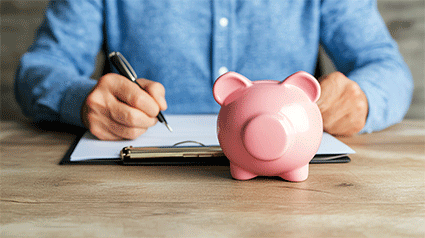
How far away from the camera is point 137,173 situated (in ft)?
1.62

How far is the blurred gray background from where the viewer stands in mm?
1562

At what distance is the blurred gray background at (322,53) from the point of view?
1562mm

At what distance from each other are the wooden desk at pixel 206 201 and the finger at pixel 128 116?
13cm

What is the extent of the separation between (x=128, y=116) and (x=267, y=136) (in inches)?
12.9

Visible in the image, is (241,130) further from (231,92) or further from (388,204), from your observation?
(388,204)

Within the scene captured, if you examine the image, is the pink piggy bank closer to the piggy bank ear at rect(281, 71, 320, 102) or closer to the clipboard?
the piggy bank ear at rect(281, 71, 320, 102)

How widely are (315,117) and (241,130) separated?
0.09 metres

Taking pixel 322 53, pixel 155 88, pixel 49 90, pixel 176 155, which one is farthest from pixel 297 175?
pixel 322 53

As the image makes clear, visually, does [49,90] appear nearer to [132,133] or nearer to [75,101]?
[75,101]

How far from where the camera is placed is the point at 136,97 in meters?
0.64

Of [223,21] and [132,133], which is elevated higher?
[223,21]

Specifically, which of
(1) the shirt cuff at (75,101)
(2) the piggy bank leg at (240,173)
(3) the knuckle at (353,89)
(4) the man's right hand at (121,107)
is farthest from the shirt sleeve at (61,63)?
(3) the knuckle at (353,89)

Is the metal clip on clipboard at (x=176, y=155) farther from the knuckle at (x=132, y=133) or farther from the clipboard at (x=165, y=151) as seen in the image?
the knuckle at (x=132, y=133)

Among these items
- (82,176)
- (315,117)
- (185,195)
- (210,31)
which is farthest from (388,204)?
(210,31)
